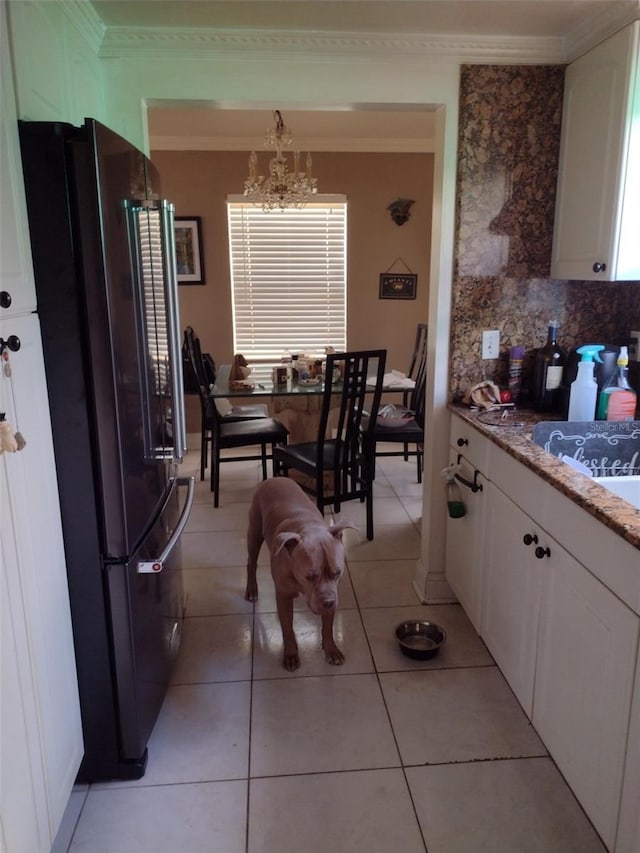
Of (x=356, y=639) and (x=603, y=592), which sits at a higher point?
(x=603, y=592)

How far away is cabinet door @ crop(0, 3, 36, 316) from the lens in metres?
1.25

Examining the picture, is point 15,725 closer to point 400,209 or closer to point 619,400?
point 619,400

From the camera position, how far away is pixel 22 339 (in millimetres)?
1344

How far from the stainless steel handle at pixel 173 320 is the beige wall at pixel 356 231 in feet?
10.4

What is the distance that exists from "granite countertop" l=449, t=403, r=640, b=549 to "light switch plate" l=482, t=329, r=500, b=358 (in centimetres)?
25

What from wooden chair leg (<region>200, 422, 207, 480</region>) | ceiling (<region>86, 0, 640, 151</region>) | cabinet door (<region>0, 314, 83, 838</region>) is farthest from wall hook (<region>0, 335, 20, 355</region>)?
wooden chair leg (<region>200, 422, 207, 480</region>)

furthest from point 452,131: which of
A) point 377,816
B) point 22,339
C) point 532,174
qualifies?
point 377,816

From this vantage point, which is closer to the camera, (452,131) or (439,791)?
(439,791)

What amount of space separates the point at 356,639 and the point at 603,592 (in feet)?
4.27

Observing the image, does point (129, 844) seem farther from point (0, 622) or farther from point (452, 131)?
point (452, 131)

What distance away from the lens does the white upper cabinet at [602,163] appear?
1.89 metres

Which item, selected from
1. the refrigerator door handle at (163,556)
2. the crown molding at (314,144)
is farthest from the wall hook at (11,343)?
the crown molding at (314,144)

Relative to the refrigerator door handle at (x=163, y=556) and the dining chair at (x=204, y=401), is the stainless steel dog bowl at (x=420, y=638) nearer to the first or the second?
the refrigerator door handle at (x=163, y=556)

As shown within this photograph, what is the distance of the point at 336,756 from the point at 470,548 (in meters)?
0.89
